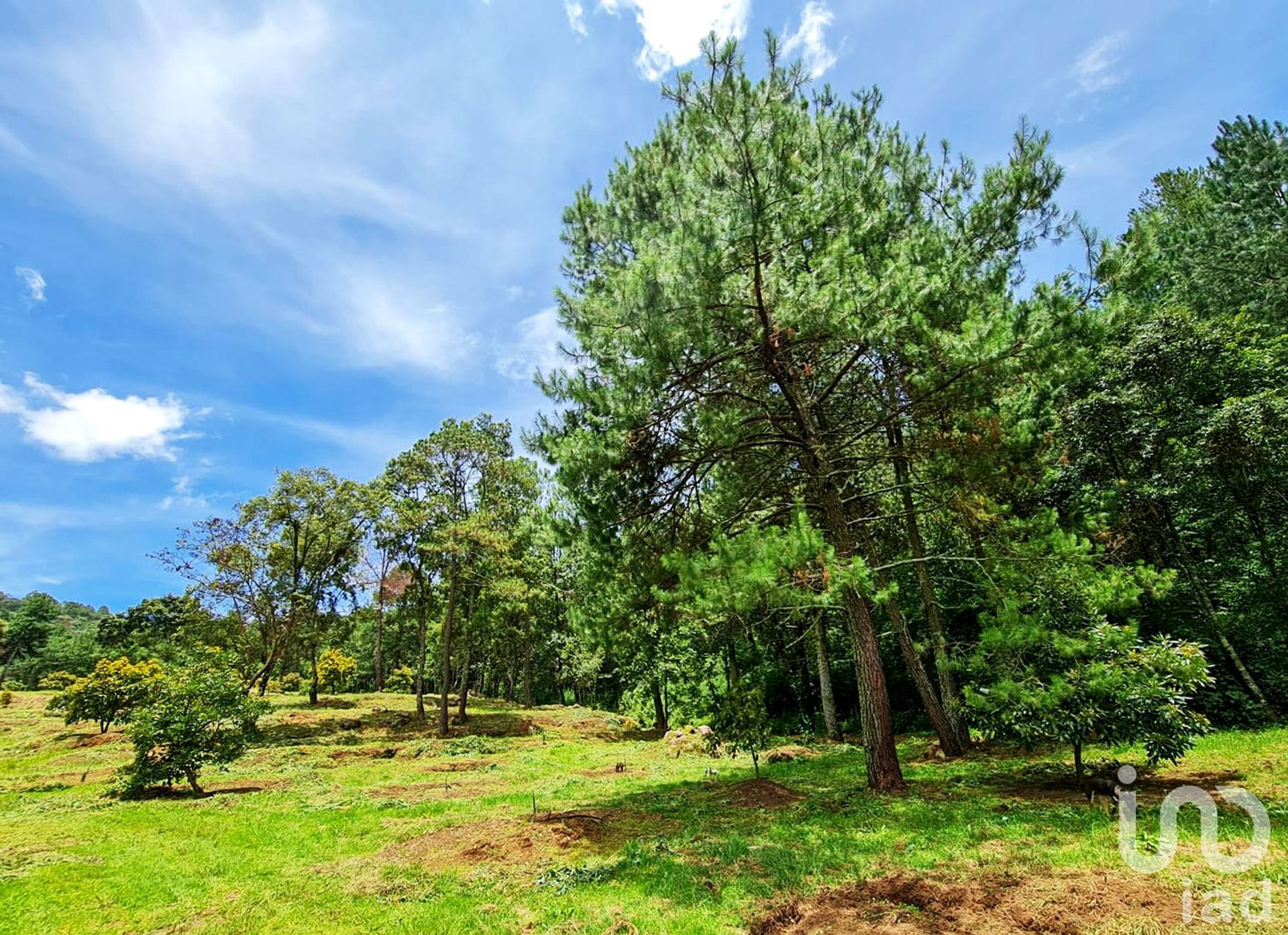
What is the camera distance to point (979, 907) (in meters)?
4.36

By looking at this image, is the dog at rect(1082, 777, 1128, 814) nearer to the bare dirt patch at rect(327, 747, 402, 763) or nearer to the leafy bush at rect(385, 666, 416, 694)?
the bare dirt patch at rect(327, 747, 402, 763)

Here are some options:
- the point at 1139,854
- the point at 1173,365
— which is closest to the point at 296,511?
the point at 1139,854

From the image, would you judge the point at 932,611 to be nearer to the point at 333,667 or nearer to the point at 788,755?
the point at 788,755

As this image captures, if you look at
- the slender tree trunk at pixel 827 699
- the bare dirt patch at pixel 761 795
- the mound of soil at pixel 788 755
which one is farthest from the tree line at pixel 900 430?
the slender tree trunk at pixel 827 699

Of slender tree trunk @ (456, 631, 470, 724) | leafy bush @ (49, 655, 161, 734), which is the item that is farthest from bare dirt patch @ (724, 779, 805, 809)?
leafy bush @ (49, 655, 161, 734)

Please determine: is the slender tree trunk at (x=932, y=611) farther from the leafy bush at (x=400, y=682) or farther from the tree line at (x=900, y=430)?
the leafy bush at (x=400, y=682)

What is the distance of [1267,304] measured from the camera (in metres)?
18.1

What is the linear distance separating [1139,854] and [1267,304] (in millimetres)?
22221

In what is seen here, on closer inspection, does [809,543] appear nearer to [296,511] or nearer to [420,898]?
[420,898]

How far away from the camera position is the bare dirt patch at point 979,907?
3.96 metres

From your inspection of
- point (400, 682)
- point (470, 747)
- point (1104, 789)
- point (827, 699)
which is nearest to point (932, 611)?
point (1104, 789)

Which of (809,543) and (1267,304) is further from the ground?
(1267,304)

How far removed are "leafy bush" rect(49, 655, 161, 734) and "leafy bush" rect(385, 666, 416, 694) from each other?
18813 mm

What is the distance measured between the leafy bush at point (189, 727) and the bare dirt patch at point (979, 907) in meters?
12.5
